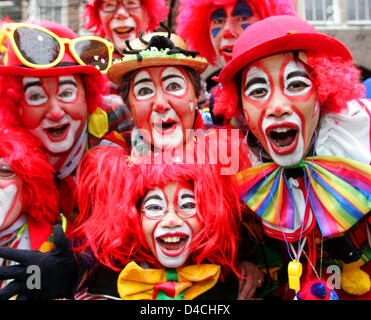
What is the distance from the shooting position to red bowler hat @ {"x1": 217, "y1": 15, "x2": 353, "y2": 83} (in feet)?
5.73

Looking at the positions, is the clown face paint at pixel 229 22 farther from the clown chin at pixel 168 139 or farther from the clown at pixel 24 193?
the clown at pixel 24 193

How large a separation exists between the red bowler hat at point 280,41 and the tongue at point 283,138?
1.11 feet

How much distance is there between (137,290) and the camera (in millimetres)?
1917

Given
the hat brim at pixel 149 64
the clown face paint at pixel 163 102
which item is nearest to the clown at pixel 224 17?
the hat brim at pixel 149 64

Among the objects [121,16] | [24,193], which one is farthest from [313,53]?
[121,16]

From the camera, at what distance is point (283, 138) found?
6.11 feet

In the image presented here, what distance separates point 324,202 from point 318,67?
0.57m

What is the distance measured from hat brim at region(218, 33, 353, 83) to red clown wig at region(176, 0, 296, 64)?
0.75 metres

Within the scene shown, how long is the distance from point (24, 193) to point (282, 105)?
1323mm

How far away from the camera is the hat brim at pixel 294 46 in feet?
5.72

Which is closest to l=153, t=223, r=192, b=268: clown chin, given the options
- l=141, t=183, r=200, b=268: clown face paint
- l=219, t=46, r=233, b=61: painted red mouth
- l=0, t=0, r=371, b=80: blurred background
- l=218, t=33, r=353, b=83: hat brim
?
l=141, t=183, r=200, b=268: clown face paint

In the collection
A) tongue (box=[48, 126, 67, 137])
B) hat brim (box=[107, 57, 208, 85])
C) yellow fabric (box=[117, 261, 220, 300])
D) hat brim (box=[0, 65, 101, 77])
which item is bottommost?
yellow fabric (box=[117, 261, 220, 300])

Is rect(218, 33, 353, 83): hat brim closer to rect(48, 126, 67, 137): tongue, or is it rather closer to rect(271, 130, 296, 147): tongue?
rect(271, 130, 296, 147): tongue

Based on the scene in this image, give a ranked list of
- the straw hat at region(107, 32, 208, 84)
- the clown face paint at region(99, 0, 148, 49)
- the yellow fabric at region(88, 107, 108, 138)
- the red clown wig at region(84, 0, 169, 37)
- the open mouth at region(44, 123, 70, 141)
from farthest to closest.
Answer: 1. the red clown wig at region(84, 0, 169, 37)
2. the clown face paint at region(99, 0, 148, 49)
3. the yellow fabric at region(88, 107, 108, 138)
4. the open mouth at region(44, 123, 70, 141)
5. the straw hat at region(107, 32, 208, 84)
